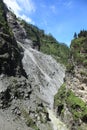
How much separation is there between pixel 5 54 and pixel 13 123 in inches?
935

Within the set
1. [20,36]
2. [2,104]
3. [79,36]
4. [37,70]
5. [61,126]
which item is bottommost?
[61,126]

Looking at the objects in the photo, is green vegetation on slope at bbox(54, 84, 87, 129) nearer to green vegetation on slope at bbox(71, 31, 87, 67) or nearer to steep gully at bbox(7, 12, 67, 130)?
steep gully at bbox(7, 12, 67, 130)

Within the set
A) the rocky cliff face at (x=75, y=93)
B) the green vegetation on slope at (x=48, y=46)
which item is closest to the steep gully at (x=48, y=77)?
the rocky cliff face at (x=75, y=93)

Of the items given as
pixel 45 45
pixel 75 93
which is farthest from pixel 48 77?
pixel 45 45

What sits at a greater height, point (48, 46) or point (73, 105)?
point (48, 46)

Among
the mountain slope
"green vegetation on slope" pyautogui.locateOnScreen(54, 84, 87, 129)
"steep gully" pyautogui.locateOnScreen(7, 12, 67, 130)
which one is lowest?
"green vegetation on slope" pyautogui.locateOnScreen(54, 84, 87, 129)

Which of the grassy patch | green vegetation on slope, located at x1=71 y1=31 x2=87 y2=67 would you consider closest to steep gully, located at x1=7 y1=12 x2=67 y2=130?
the grassy patch

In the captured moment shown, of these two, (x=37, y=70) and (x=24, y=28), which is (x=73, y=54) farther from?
(x=24, y=28)

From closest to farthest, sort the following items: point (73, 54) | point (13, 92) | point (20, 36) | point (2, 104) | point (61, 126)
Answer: point (2, 104), point (13, 92), point (61, 126), point (73, 54), point (20, 36)

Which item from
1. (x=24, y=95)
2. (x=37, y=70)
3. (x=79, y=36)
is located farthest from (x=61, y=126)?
(x=37, y=70)

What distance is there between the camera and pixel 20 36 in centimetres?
14988

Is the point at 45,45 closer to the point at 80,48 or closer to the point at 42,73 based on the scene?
the point at 42,73

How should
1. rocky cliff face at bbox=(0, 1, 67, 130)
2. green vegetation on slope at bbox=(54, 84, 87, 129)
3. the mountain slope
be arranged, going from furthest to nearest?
1. the mountain slope
2. green vegetation on slope at bbox=(54, 84, 87, 129)
3. rocky cliff face at bbox=(0, 1, 67, 130)

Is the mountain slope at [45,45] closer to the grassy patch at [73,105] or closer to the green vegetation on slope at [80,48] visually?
the green vegetation on slope at [80,48]
